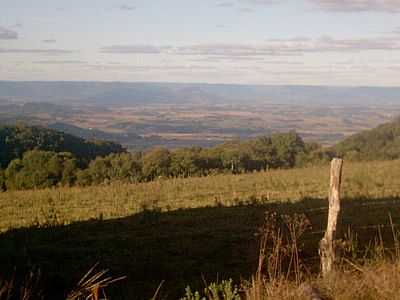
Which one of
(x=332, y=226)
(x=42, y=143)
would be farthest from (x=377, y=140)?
(x=332, y=226)

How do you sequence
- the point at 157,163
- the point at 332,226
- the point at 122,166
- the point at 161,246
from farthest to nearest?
the point at 157,163
the point at 122,166
the point at 161,246
the point at 332,226

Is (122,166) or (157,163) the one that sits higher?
(157,163)

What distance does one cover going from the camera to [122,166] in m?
38.2

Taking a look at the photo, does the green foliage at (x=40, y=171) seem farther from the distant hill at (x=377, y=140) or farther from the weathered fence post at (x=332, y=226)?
the distant hill at (x=377, y=140)

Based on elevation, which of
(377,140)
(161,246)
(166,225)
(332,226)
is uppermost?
(332,226)

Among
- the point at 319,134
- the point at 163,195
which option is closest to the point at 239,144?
the point at 163,195

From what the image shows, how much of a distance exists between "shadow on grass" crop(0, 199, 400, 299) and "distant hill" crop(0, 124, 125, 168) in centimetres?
3459

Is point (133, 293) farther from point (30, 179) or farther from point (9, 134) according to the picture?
point (9, 134)

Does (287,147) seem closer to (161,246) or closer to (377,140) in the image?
(377,140)

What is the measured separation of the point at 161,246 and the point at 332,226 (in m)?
4.39

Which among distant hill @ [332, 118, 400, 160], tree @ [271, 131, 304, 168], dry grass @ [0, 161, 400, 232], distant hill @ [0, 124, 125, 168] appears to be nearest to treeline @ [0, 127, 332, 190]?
tree @ [271, 131, 304, 168]

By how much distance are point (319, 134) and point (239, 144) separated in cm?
9874

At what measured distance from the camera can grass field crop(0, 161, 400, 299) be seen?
9.23m

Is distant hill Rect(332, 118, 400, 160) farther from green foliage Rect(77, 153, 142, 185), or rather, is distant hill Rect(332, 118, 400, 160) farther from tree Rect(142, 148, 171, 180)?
green foliage Rect(77, 153, 142, 185)
